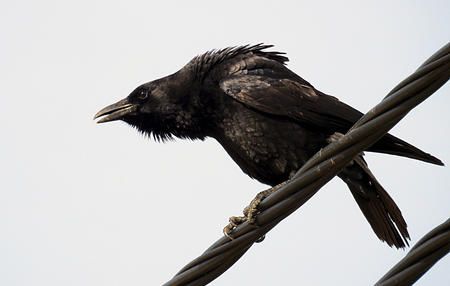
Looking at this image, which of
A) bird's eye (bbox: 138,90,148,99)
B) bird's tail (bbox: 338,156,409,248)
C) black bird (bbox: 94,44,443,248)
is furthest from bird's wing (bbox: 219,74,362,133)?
bird's eye (bbox: 138,90,148,99)

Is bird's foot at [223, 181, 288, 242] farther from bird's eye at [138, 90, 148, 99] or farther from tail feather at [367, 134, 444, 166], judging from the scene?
bird's eye at [138, 90, 148, 99]

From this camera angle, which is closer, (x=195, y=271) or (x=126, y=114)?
(x=195, y=271)

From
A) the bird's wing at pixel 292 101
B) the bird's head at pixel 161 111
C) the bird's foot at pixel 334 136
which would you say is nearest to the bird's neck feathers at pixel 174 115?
the bird's head at pixel 161 111

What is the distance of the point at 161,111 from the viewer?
19.0 feet

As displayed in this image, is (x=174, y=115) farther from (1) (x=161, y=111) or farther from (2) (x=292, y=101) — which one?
(2) (x=292, y=101)

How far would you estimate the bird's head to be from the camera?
18.2ft

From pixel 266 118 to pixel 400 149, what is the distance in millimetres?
1184

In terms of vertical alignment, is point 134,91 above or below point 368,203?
above

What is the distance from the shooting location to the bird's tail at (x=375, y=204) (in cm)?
472

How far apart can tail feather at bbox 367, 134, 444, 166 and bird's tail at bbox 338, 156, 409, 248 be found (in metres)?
0.52

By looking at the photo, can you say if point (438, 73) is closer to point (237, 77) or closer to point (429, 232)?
point (429, 232)

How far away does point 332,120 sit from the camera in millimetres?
4680

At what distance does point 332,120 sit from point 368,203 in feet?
2.46

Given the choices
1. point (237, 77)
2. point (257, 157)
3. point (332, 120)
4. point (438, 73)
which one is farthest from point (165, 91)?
point (438, 73)
